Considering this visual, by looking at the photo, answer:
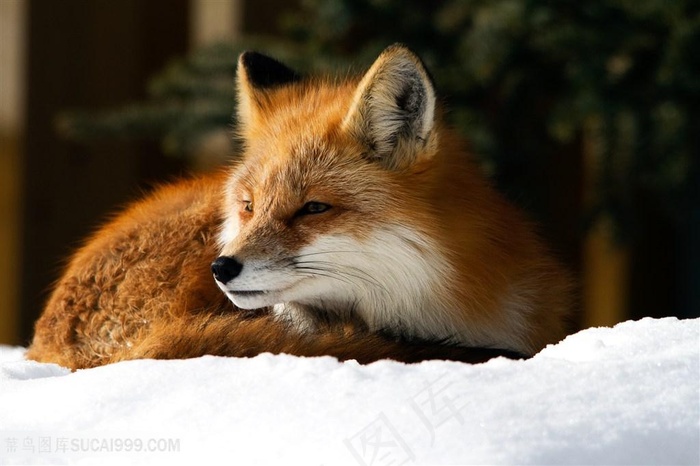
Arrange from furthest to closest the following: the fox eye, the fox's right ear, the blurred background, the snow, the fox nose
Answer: the blurred background < the fox's right ear < the fox eye < the fox nose < the snow

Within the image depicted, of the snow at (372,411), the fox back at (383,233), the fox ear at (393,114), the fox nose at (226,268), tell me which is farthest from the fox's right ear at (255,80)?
the snow at (372,411)

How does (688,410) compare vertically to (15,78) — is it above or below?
above

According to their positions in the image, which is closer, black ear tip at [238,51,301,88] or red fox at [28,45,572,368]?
red fox at [28,45,572,368]

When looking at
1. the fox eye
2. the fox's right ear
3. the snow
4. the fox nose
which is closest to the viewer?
the snow

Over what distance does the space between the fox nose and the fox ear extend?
467 millimetres

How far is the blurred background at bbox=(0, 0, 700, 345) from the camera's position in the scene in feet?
10.7

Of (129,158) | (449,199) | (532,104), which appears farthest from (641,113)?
(129,158)

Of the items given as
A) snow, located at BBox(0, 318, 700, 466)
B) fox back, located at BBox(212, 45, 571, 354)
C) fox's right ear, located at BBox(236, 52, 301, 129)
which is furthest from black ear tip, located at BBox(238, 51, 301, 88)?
snow, located at BBox(0, 318, 700, 466)

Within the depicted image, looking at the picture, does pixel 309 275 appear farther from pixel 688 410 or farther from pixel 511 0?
pixel 511 0

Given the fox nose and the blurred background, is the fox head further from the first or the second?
the blurred background

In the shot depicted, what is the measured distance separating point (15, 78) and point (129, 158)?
766mm

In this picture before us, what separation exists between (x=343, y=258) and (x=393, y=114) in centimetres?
39

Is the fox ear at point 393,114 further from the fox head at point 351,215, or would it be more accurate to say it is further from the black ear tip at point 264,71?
the black ear tip at point 264,71

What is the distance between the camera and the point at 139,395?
150cm
